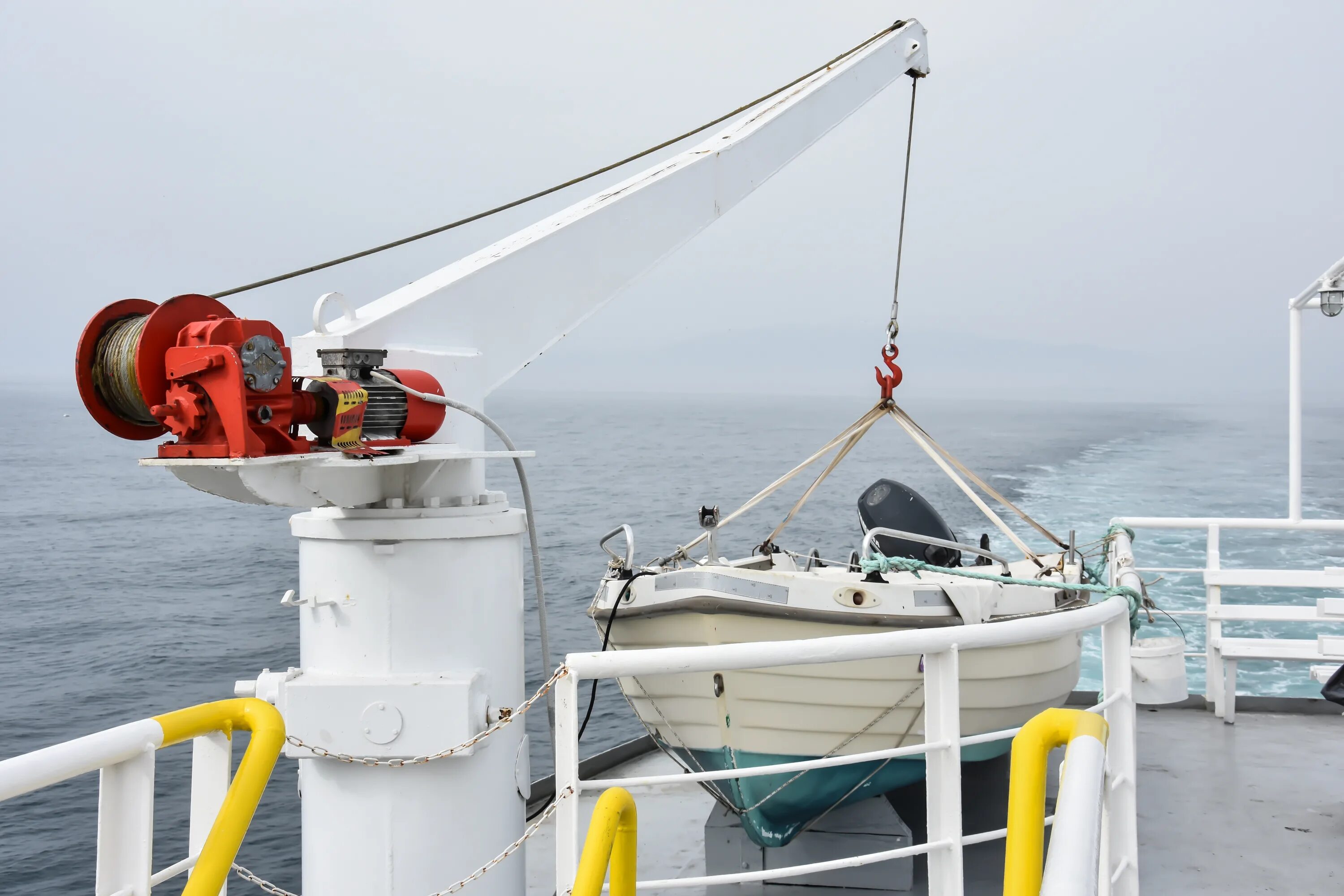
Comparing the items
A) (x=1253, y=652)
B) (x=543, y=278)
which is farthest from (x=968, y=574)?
(x=1253, y=652)

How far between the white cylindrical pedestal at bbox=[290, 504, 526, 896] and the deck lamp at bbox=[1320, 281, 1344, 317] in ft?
17.7

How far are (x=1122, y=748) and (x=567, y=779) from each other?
1487 millimetres

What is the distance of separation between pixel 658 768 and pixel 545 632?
2920mm

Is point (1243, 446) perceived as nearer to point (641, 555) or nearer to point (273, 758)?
point (641, 555)

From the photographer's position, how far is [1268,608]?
5.23 metres

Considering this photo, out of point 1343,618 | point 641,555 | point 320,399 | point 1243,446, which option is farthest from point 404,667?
point 1243,446

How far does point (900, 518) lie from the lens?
5125 millimetres

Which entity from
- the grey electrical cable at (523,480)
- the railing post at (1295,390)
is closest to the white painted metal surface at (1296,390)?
the railing post at (1295,390)

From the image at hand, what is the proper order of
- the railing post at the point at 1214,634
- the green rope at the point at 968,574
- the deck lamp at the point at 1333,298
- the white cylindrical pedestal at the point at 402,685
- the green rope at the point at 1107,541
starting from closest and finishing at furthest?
the white cylindrical pedestal at the point at 402,685
the green rope at the point at 968,574
the green rope at the point at 1107,541
the railing post at the point at 1214,634
the deck lamp at the point at 1333,298

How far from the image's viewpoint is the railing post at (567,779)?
1956mm

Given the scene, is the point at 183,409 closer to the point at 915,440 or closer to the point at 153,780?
the point at 153,780

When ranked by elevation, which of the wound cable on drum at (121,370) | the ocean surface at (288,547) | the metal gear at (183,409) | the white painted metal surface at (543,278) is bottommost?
the ocean surface at (288,547)

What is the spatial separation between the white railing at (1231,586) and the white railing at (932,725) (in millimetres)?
2228

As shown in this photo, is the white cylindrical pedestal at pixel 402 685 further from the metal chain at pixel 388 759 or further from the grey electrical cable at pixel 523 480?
the grey electrical cable at pixel 523 480
